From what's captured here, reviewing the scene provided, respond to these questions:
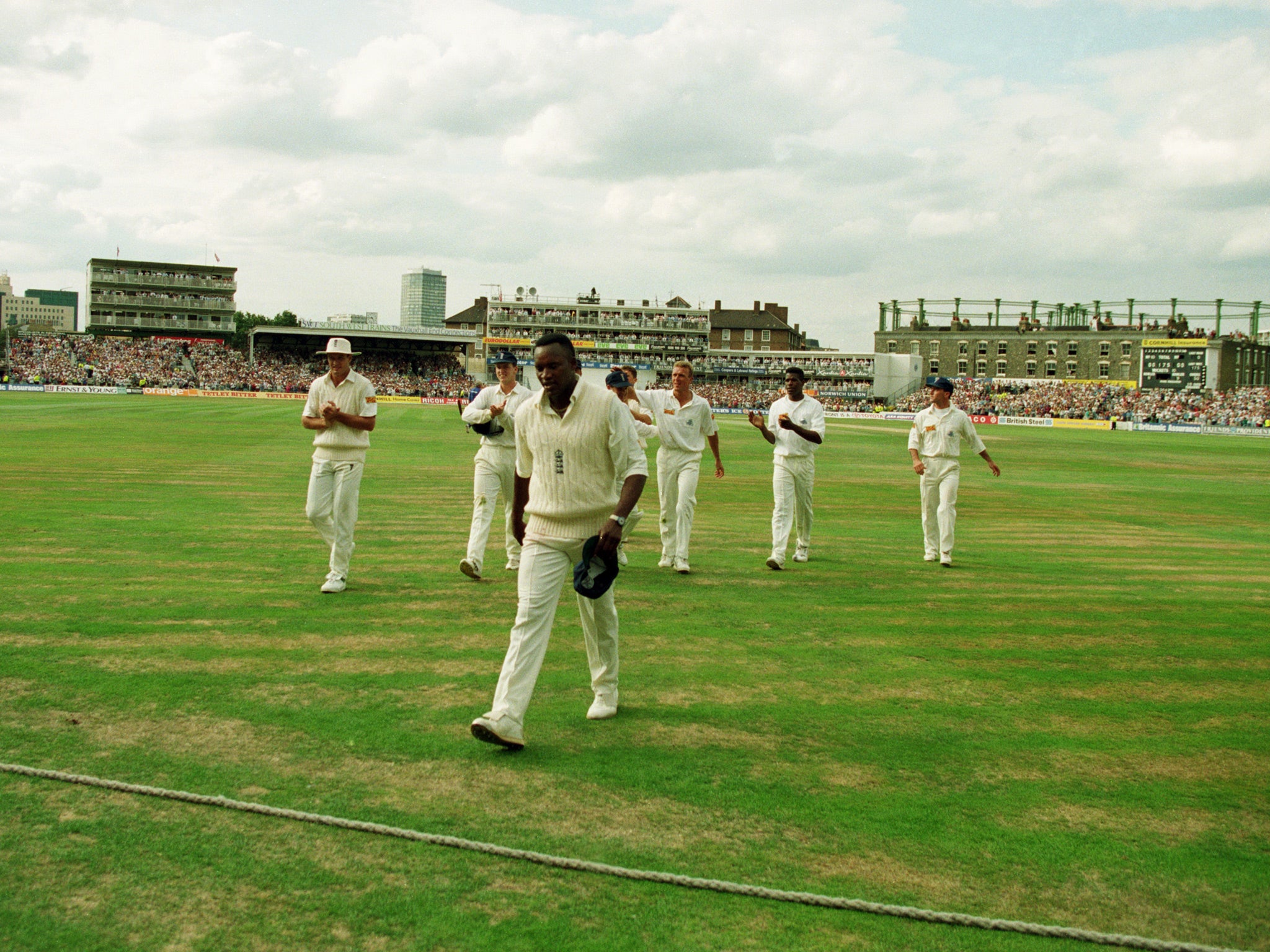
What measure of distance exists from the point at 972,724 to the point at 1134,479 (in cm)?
2520

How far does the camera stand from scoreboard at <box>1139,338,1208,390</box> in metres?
90.2

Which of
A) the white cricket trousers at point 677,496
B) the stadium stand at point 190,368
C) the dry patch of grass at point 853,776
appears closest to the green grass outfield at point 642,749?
the dry patch of grass at point 853,776

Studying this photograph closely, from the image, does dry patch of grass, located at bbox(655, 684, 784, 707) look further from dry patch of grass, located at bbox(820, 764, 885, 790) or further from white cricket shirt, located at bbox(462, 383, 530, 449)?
white cricket shirt, located at bbox(462, 383, 530, 449)

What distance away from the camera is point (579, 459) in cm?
580

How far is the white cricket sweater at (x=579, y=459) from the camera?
5.78 meters

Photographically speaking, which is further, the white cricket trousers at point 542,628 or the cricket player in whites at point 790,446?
the cricket player in whites at point 790,446

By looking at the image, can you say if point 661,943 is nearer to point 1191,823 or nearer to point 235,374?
point 1191,823

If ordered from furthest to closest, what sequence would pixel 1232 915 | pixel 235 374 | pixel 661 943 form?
pixel 235 374, pixel 1232 915, pixel 661 943

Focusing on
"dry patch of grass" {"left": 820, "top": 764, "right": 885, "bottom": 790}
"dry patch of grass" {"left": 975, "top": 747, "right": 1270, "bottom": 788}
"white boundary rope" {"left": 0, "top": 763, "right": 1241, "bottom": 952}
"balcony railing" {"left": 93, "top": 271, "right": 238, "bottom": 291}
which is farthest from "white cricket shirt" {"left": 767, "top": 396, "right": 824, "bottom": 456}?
"balcony railing" {"left": 93, "top": 271, "right": 238, "bottom": 291}

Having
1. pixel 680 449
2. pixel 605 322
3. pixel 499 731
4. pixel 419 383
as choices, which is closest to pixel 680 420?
pixel 680 449

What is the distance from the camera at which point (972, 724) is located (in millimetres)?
6246

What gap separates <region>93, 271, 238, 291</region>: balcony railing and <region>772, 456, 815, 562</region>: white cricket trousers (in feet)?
406

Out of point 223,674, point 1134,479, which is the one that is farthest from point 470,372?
point 223,674

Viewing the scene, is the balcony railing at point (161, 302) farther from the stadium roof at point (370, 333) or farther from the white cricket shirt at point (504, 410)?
the white cricket shirt at point (504, 410)
